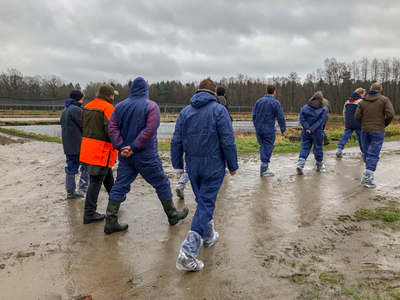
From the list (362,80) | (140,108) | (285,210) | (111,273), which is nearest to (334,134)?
(285,210)

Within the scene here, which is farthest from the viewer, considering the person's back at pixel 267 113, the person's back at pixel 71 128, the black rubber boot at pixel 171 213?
the person's back at pixel 267 113

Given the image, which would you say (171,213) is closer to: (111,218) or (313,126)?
(111,218)

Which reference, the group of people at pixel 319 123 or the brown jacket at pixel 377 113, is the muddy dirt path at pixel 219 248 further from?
the brown jacket at pixel 377 113

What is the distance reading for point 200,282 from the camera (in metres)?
2.90

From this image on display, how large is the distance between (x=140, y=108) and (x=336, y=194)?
171 inches

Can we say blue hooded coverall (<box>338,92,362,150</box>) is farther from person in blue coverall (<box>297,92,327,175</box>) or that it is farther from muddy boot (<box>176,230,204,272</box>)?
muddy boot (<box>176,230,204,272</box>)

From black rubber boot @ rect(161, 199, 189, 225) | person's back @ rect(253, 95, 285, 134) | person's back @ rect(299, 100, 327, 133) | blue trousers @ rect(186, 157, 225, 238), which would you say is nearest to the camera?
blue trousers @ rect(186, 157, 225, 238)

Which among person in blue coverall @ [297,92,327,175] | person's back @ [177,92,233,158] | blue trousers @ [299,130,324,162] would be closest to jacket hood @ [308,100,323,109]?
person in blue coverall @ [297,92,327,175]

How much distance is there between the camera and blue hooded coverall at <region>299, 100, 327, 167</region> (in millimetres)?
7602

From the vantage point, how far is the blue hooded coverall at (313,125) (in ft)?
24.9

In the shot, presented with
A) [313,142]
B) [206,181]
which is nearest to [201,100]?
[206,181]

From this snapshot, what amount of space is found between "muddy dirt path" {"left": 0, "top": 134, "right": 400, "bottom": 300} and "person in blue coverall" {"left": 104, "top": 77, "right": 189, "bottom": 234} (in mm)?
633

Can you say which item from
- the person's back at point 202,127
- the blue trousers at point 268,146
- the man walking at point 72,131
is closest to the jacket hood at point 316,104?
the blue trousers at point 268,146

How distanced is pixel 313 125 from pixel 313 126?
0.04 m
